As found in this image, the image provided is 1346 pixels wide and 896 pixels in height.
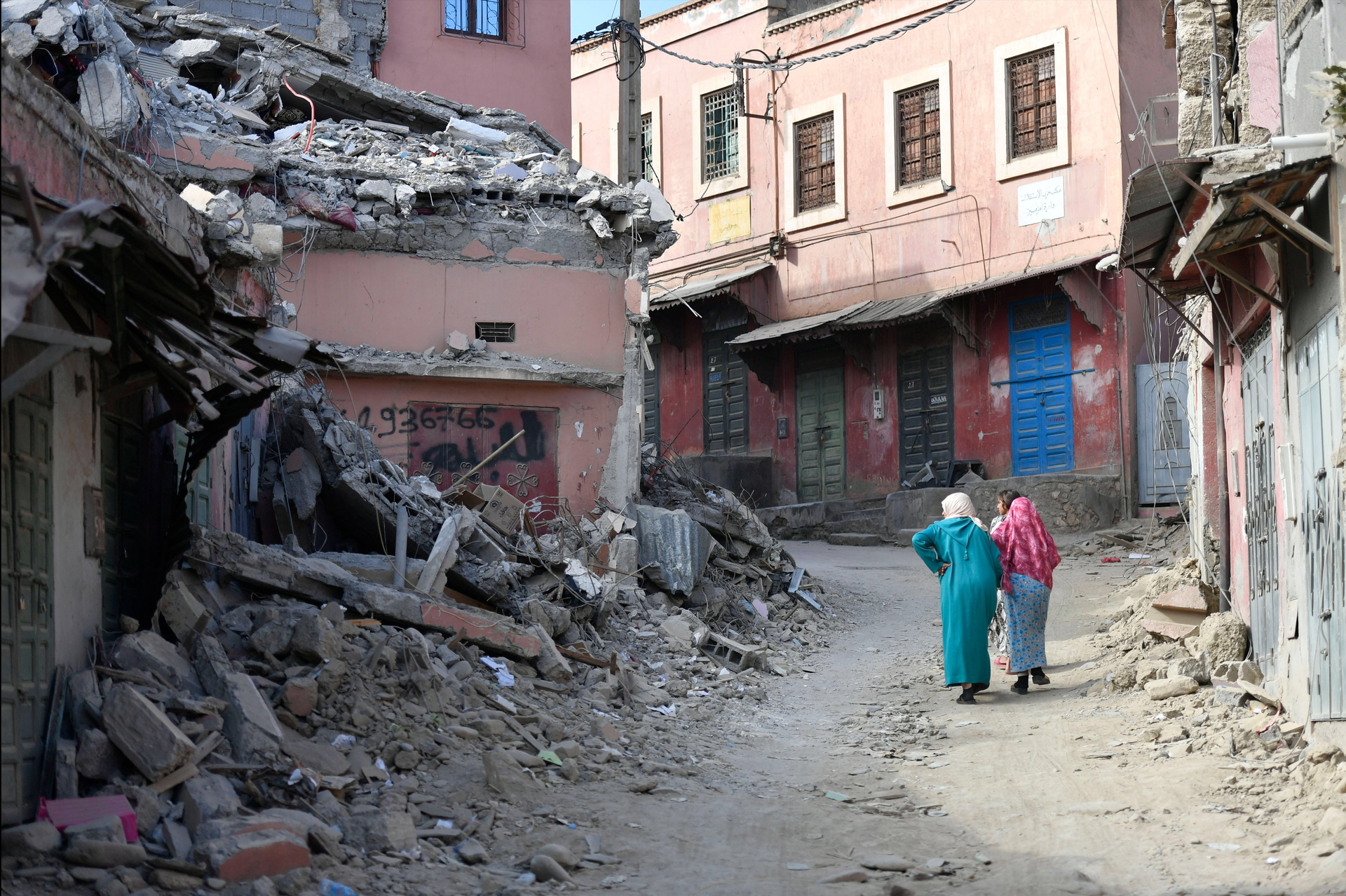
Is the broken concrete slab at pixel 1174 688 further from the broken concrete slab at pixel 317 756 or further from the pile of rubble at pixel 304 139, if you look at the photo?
the pile of rubble at pixel 304 139

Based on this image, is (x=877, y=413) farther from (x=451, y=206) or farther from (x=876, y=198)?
(x=451, y=206)

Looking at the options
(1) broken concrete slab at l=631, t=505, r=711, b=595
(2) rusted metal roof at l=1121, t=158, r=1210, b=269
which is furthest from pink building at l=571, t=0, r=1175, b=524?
(2) rusted metal roof at l=1121, t=158, r=1210, b=269

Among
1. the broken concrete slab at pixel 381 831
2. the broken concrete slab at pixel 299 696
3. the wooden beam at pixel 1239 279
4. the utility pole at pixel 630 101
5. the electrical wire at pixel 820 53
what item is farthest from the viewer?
the electrical wire at pixel 820 53

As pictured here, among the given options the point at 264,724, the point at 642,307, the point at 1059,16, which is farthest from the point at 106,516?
the point at 1059,16

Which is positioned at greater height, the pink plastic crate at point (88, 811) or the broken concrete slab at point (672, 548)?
the broken concrete slab at point (672, 548)

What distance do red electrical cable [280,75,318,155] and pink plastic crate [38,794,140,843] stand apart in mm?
8984

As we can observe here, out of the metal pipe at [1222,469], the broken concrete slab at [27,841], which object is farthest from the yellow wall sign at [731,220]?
the broken concrete slab at [27,841]

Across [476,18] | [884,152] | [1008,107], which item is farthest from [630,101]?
[1008,107]

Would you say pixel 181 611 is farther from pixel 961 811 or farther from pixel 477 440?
pixel 477 440

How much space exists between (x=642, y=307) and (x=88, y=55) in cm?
549

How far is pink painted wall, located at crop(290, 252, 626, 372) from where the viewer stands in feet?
40.6

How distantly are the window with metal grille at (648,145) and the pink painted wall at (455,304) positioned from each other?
11.7 metres

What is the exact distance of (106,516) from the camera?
6.63 meters

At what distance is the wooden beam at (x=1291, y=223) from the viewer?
6.00 meters
